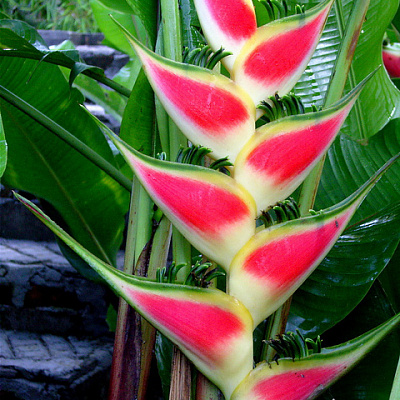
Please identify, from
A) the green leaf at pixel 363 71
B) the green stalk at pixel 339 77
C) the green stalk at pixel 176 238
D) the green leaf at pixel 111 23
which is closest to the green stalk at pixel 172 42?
the green stalk at pixel 176 238

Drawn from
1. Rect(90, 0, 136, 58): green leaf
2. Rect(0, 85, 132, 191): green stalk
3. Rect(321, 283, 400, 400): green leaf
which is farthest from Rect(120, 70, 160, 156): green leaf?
Rect(90, 0, 136, 58): green leaf

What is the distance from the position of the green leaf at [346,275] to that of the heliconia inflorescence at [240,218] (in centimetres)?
14

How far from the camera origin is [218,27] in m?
0.37

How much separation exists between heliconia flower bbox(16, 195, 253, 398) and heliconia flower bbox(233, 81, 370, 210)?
0.08 m

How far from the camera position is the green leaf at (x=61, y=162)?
2.34 ft

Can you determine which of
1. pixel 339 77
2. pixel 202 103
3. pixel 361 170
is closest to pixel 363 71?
pixel 361 170

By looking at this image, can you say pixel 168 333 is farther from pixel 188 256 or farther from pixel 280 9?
pixel 280 9

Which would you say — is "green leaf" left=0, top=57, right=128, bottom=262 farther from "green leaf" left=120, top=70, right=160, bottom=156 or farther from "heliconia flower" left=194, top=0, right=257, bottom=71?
"heliconia flower" left=194, top=0, right=257, bottom=71

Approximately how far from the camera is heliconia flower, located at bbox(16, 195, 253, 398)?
315mm

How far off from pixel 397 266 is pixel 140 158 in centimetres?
31

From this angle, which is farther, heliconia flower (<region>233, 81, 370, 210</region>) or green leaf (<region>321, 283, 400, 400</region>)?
green leaf (<region>321, 283, 400, 400</region>)

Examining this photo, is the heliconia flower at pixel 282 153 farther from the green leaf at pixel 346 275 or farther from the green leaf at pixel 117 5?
the green leaf at pixel 117 5

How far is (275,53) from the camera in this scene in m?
0.36

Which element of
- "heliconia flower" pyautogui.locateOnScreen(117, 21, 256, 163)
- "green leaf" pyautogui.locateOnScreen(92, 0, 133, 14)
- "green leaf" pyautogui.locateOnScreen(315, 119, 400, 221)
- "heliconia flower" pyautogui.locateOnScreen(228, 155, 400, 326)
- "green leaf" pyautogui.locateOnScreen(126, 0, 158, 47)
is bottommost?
"heliconia flower" pyautogui.locateOnScreen(228, 155, 400, 326)
